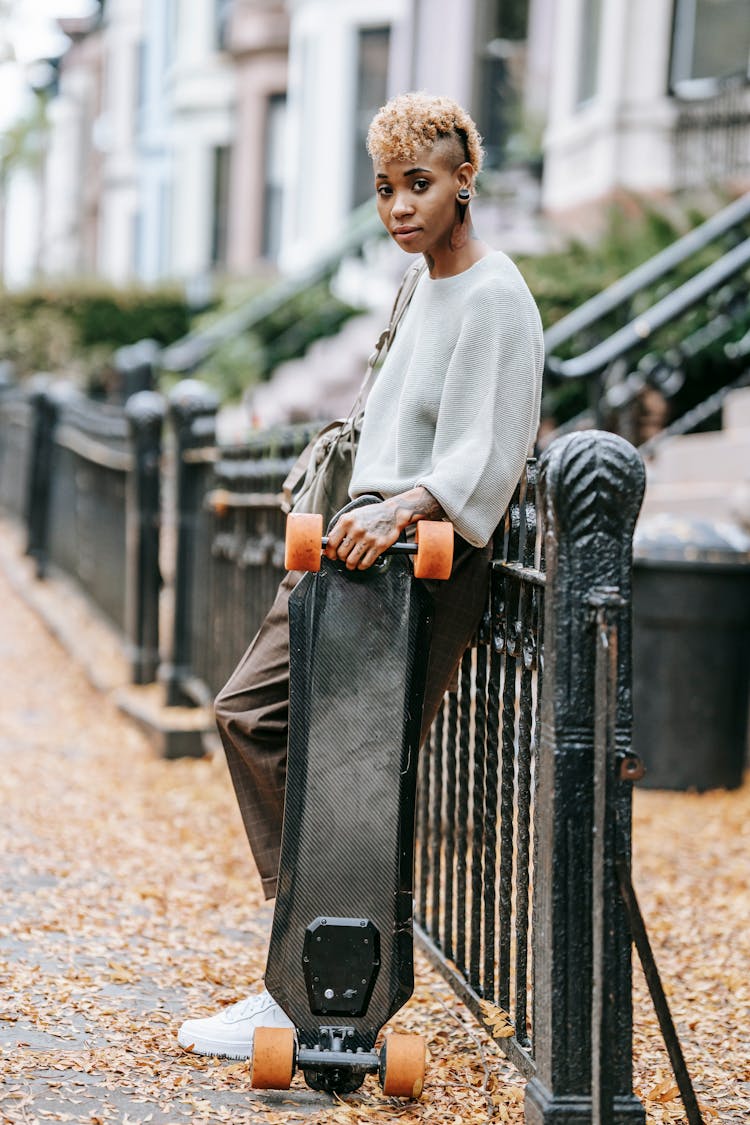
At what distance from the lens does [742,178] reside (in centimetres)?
1219

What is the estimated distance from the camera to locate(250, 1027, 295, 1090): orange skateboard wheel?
10.7 feet

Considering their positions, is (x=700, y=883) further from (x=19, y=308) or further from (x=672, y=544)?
(x=19, y=308)

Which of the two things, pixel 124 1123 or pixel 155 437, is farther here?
pixel 155 437

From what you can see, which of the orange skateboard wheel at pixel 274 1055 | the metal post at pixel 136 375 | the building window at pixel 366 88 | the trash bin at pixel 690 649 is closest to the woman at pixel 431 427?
the orange skateboard wheel at pixel 274 1055

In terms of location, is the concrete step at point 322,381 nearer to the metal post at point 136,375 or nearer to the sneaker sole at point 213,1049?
the metal post at point 136,375

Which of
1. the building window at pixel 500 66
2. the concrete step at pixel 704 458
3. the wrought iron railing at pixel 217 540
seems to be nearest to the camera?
the wrought iron railing at pixel 217 540

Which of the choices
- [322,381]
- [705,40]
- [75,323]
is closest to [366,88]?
[75,323]

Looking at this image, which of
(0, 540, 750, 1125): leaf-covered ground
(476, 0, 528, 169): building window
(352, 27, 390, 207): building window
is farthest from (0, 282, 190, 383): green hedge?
(0, 540, 750, 1125): leaf-covered ground

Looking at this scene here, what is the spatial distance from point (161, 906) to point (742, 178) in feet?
30.0

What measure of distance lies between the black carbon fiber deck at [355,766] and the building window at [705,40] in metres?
11.1

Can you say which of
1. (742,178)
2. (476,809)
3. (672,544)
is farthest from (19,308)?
(476,809)

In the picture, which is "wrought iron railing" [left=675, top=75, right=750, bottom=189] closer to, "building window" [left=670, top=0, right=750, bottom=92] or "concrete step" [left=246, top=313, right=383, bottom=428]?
"building window" [left=670, top=0, right=750, bottom=92]

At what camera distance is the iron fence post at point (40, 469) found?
39.5 ft

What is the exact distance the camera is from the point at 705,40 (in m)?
13.3
